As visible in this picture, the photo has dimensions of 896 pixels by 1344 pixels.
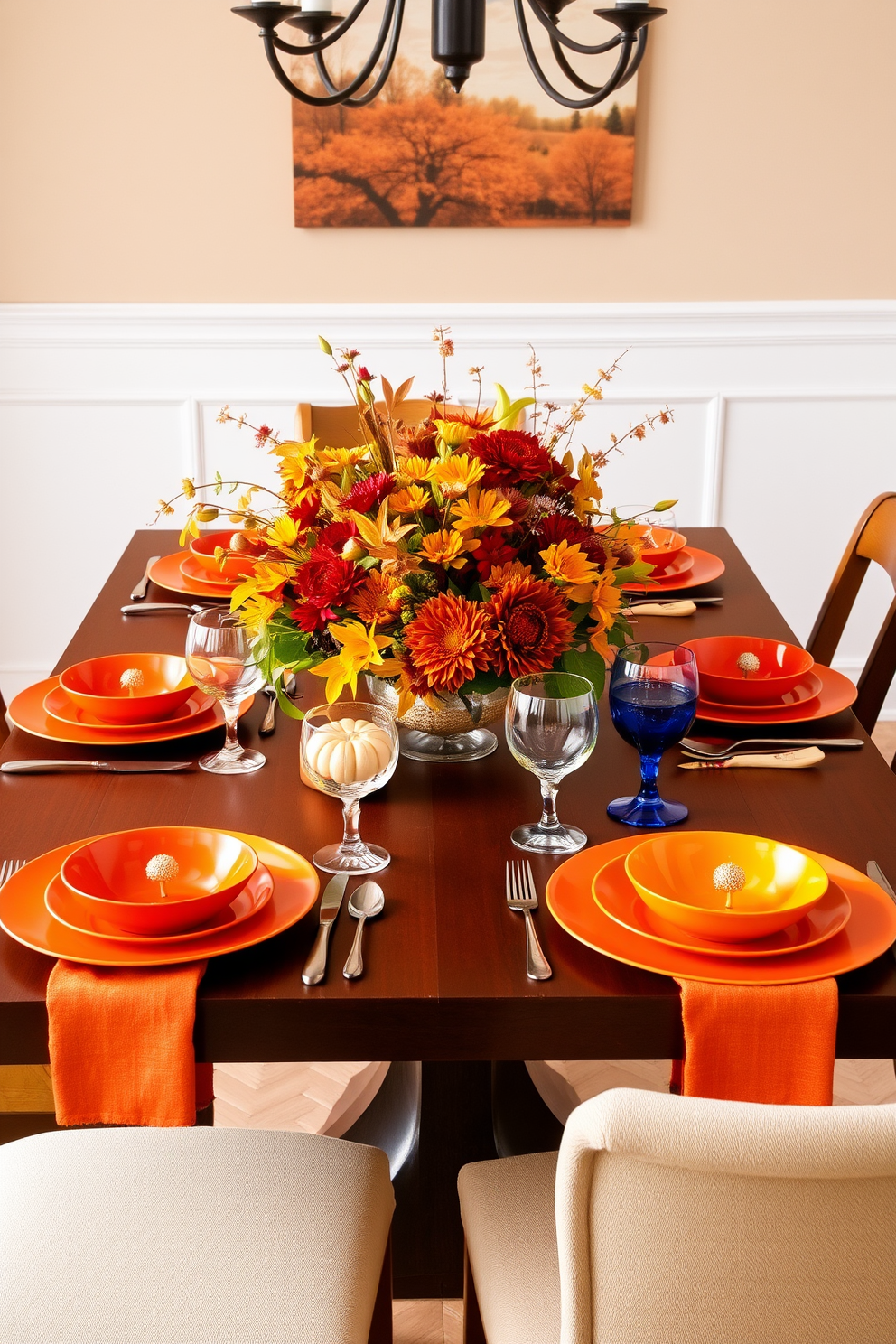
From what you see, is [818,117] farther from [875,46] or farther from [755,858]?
[755,858]

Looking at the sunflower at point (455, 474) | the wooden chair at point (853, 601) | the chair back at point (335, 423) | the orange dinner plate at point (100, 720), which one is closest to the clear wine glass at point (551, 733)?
the sunflower at point (455, 474)

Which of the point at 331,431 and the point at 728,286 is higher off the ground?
the point at 728,286

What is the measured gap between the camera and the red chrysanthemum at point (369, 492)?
1.35 meters

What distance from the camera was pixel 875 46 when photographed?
10.8 ft

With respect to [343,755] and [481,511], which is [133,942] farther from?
[481,511]

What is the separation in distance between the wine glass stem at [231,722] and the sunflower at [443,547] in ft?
1.05

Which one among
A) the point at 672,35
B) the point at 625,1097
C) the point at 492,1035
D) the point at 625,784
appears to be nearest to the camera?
the point at 625,1097

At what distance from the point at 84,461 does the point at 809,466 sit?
1994 mm

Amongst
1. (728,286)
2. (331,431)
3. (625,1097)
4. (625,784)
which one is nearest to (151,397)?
(331,431)

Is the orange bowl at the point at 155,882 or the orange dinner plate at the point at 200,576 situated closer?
the orange bowl at the point at 155,882

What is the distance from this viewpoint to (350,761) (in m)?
1.22

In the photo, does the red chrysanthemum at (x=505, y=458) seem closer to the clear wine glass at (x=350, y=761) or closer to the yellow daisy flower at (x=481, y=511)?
the yellow daisy flower at (x=481, y=511)

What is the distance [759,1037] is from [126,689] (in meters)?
0.95

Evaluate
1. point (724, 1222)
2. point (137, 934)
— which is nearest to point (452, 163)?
point (137, 934)
